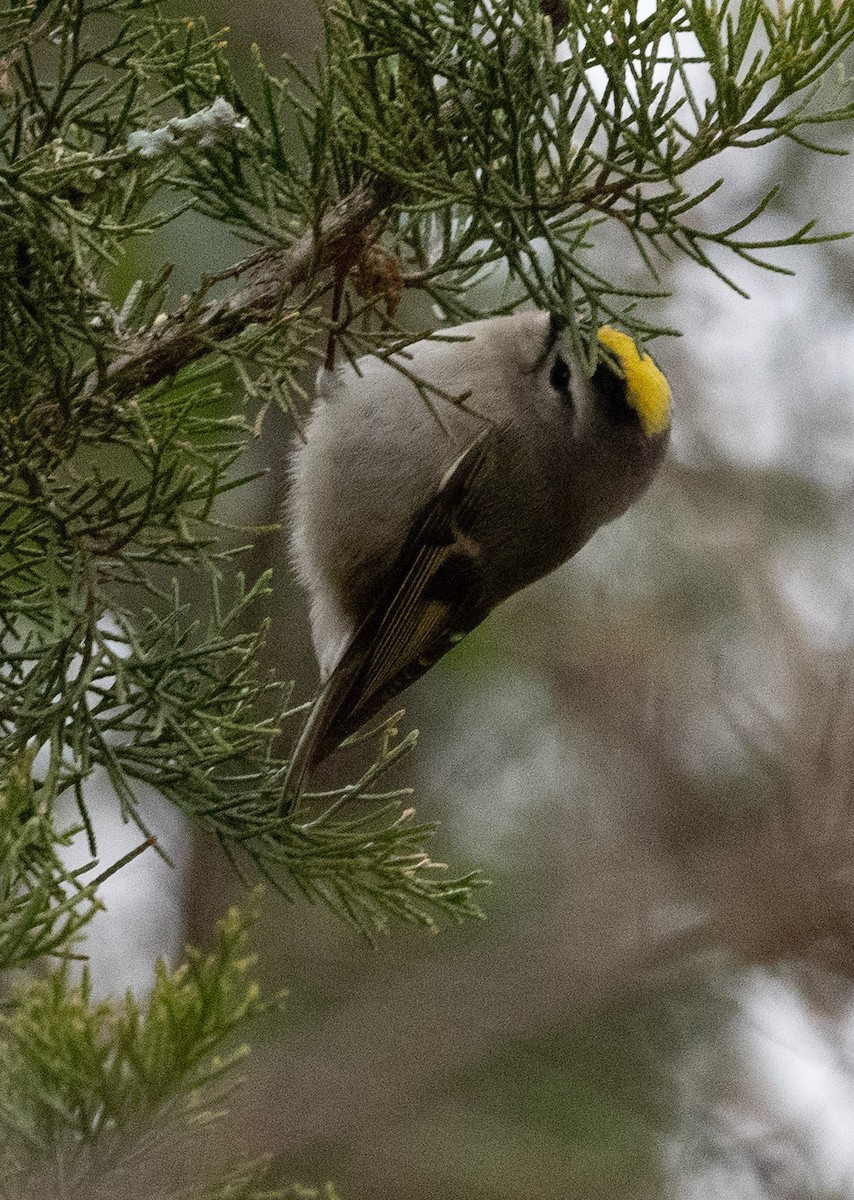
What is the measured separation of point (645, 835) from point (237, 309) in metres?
2.24

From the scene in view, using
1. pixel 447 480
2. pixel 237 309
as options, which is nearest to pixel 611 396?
pixel 447 480

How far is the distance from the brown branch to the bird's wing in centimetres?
80

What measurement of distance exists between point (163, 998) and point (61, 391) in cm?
61

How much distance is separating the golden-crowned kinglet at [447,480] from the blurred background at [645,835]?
0.66 metres

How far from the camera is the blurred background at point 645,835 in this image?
9.47 ft

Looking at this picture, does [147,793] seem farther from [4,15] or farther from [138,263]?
[4,15]

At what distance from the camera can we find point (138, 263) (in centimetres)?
288

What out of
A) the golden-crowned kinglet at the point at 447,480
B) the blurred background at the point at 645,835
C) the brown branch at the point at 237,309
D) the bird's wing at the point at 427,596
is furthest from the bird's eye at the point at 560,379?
the brown branch at the point at 237,309

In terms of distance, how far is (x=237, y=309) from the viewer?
4.31 ft

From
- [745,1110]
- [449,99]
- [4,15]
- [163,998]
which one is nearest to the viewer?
[163,998]

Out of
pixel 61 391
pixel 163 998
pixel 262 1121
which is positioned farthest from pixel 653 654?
pixel 163 998

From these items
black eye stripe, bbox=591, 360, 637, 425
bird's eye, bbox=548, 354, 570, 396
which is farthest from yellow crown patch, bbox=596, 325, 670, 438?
bird's eye, bbox=548, 354, 570, 396

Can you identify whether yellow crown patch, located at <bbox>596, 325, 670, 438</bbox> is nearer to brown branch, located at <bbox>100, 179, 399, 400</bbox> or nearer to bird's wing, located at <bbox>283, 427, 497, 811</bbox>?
bird's wing, located at <bbox>283, 427, 497, 811</bbox>

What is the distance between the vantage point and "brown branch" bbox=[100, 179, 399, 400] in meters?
1.30
